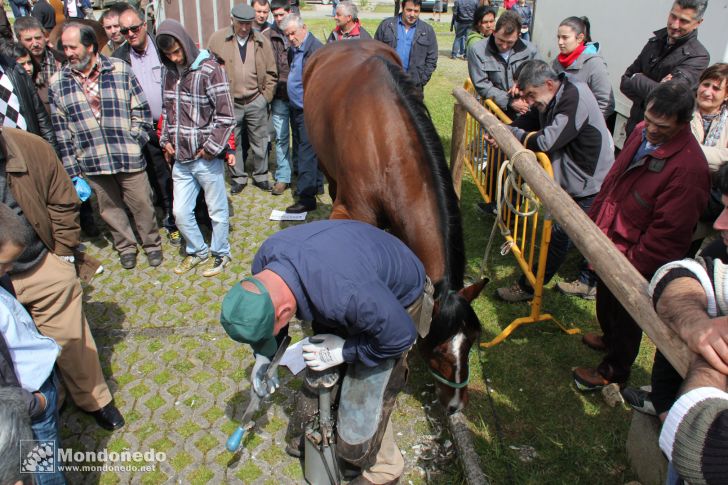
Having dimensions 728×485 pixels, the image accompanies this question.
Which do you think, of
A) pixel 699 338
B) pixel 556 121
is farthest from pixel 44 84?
pixel 699 338

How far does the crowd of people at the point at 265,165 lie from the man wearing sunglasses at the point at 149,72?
0.02m

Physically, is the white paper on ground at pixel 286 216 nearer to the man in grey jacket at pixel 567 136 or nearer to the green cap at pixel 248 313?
the man in grey jacket at pixel 567 136

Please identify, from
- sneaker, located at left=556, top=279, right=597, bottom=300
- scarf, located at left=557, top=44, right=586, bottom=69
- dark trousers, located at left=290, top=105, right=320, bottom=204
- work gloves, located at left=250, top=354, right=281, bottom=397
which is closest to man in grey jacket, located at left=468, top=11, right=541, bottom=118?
scarf, located at left=557, top=44, right=586, bottom=69

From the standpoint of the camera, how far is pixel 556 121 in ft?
13.5

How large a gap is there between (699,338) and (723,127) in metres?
2.81

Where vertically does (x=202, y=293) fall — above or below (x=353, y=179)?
below

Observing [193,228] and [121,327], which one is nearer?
[121,327]

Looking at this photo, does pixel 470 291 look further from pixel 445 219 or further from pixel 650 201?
pixel 650 201

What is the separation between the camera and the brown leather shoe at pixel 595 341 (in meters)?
4.02

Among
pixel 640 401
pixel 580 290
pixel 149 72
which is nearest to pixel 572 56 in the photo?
pixel 580 290

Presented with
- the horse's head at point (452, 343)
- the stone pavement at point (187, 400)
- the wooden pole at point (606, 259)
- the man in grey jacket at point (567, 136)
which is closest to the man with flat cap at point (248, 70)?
the stone pavement at point (187, 400)

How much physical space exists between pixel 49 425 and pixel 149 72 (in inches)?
152

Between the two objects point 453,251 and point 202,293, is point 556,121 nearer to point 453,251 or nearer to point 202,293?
point 453,251

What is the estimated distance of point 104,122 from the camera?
467cm
